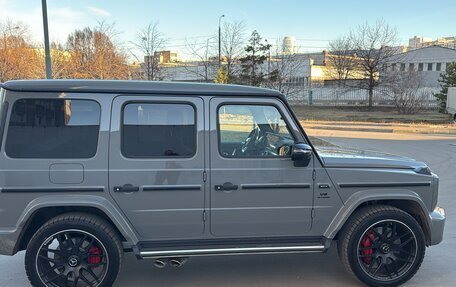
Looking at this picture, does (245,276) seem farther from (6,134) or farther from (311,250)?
(6,134)

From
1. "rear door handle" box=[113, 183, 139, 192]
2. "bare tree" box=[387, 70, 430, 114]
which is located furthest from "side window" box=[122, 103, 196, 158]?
"bare tree" box=[387, 70, 430, 114]

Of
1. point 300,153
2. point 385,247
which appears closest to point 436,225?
point 385,247

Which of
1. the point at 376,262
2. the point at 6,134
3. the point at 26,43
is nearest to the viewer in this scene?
the point at 6,134

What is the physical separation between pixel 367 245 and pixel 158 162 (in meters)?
2.20

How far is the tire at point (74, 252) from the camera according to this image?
3.52 meters

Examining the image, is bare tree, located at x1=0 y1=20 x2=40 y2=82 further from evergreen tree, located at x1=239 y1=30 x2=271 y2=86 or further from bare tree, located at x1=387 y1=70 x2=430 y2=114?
bare tree, located at x1=387 y1=70 x2=430 y2=114

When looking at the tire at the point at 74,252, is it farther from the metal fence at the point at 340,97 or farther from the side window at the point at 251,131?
the metal fence at the point at 340,97

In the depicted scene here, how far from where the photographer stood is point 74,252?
364 centimetres

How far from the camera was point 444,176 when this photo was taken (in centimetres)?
954

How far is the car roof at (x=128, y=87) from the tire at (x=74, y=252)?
113 centimetres

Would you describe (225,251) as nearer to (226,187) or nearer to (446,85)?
(226,187)

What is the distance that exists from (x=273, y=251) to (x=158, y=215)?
112 cm

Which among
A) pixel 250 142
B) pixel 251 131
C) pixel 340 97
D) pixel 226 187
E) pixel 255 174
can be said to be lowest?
pixel 340 97

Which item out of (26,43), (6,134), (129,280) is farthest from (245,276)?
(26,43)
